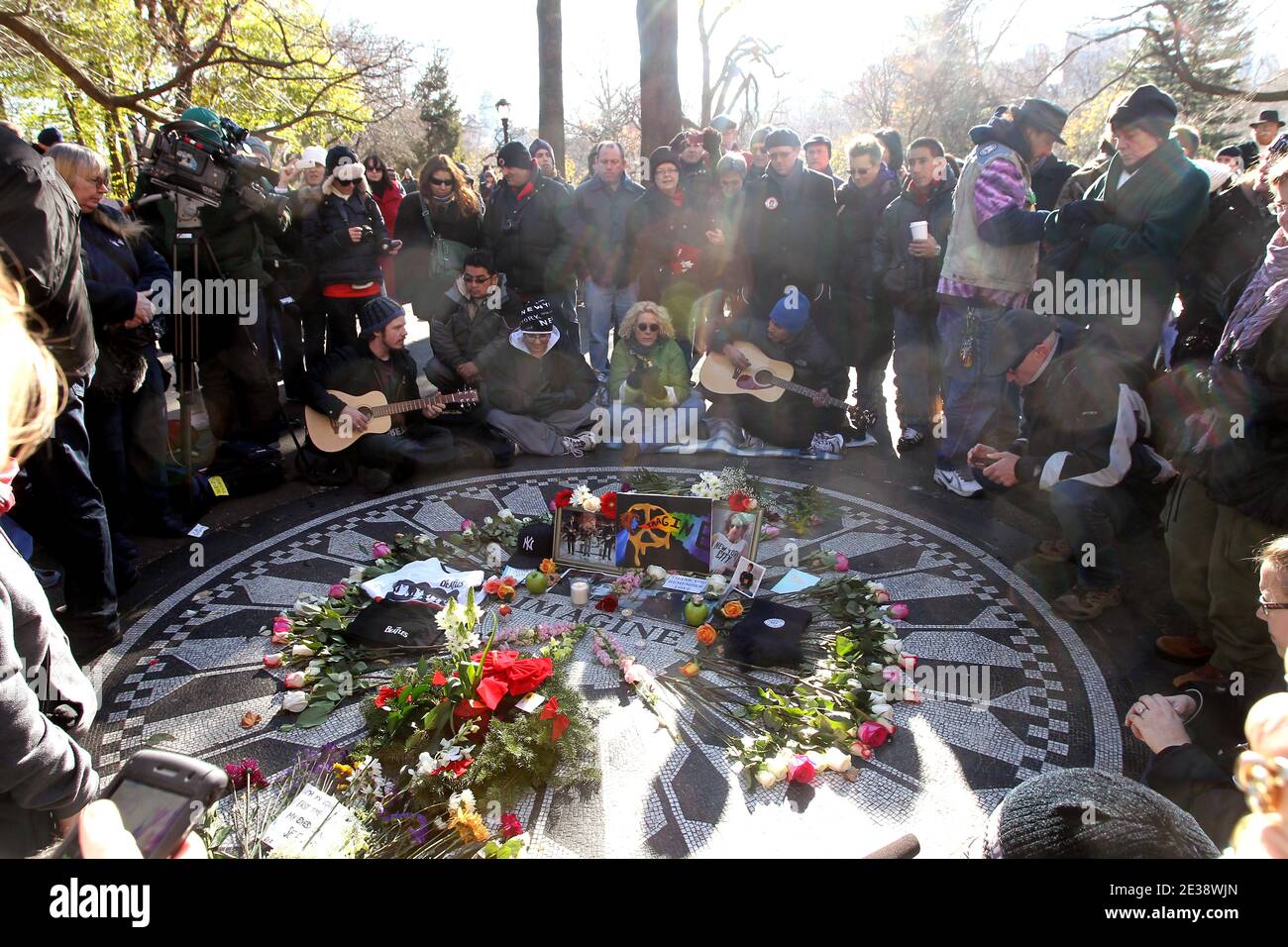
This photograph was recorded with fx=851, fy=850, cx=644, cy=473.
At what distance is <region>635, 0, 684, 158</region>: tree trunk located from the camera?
13008mm

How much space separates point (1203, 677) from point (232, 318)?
6684 mm

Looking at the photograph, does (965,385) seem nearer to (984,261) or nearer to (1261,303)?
(984,261)

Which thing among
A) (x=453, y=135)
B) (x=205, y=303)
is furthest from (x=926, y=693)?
(x=453, y=135)

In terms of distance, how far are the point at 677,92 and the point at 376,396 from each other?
29.2 ft

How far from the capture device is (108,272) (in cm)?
512

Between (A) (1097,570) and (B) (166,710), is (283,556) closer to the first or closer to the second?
(B) (166,710)

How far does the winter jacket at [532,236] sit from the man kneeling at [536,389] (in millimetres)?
1025

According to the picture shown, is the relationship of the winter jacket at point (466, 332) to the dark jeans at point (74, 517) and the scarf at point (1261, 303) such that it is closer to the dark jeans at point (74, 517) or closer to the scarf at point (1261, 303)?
the dark jeans at point (74, 517)

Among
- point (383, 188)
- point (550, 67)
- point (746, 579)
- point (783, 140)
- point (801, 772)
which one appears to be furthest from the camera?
point (550, 67)

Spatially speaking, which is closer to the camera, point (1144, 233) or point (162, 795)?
point (162, 795)

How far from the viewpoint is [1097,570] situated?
14.8 ft

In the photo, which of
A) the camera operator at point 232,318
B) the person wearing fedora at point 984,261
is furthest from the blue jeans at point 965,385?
the camera operator at point 232,318

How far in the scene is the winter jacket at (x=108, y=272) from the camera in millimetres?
4984

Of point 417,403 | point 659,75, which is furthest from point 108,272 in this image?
point 659,75
